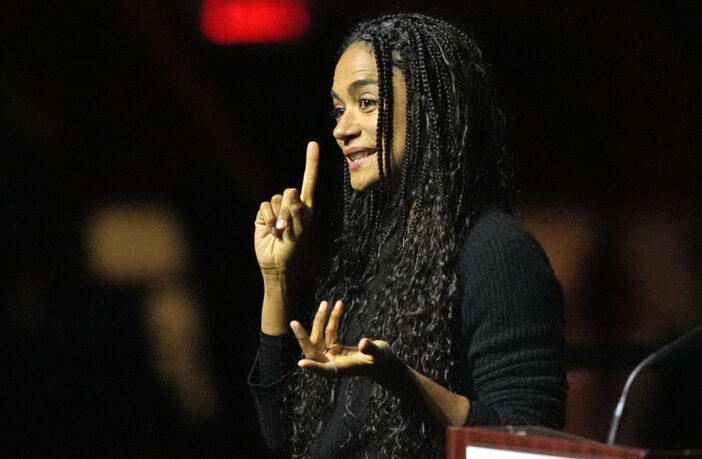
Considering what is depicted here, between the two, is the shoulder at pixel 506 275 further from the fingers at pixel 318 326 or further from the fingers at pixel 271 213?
the fingers at pixel 271 213

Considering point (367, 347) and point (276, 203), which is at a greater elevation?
point (276, 203)

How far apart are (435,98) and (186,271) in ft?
5.37

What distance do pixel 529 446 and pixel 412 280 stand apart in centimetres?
70

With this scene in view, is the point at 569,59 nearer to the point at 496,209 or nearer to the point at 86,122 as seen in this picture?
the point at 86,122

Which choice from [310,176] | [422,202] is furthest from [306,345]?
[310,176]

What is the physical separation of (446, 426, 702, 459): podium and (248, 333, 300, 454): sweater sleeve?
0.81 meters

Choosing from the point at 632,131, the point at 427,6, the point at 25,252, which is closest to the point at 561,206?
the point at 632,131

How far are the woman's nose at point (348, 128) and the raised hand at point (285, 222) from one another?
0.07m

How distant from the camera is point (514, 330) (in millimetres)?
1499

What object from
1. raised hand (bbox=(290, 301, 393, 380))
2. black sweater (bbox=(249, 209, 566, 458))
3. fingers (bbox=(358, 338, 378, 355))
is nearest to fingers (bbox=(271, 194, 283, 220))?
black sweater (bbox=(249, 209, 566, 458))

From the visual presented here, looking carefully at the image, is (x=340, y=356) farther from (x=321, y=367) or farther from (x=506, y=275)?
(x=506, y=275)

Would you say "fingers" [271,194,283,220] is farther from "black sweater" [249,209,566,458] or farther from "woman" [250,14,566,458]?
"black sweater" [249,209,566,458]

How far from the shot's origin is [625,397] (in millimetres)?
1043

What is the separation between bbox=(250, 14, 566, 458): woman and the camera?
1.49 metres
